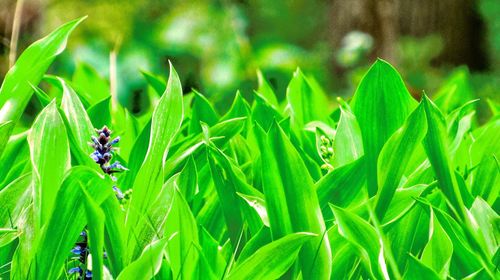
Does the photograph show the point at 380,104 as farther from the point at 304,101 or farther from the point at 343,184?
the point at 304,101

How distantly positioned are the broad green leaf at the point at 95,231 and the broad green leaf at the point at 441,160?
45cm

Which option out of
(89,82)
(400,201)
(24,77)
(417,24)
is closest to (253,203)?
(400,201)

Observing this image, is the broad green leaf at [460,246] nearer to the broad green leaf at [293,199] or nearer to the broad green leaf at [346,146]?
the broad green leaf at [293,199]

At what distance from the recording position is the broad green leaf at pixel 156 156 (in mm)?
1225

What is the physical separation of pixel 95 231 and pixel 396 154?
422mm

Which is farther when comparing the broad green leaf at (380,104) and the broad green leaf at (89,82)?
the broad green leaf at (89,82)

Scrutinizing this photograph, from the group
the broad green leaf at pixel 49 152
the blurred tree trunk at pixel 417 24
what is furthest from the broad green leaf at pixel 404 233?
the blurred tree trunk at pixel 417 24

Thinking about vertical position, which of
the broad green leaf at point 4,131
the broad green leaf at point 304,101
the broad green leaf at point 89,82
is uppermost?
the broad green leaf at point 89,82

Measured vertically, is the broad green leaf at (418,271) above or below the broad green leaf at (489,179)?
below

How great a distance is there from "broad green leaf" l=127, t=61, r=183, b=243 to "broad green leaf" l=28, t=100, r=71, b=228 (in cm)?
11

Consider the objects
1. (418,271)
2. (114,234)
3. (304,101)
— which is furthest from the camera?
(304,101)

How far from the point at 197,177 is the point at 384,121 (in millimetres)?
321

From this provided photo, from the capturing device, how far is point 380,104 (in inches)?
56.1

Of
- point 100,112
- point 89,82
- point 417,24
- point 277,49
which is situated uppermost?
point 417,24
